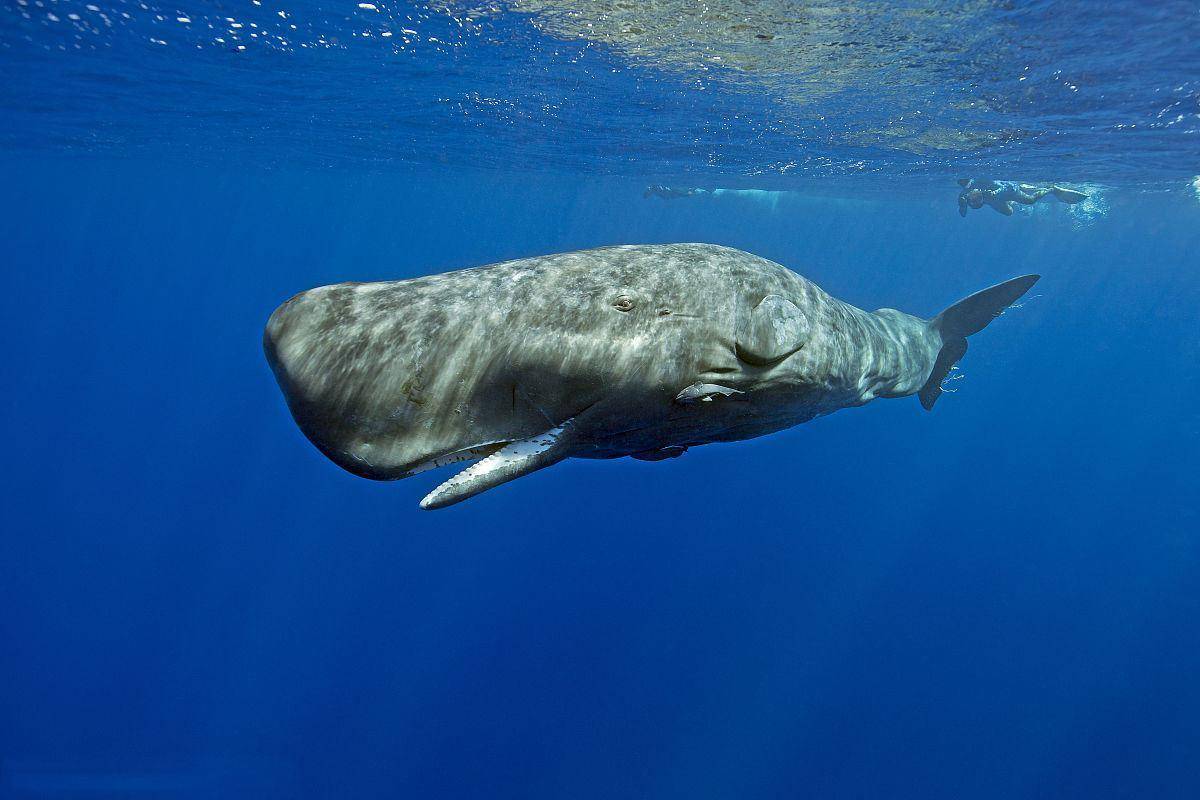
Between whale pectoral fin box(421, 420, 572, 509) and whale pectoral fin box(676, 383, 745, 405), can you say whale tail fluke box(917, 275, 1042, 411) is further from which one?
whale pectoral fin box(421, 420, 572, 509)

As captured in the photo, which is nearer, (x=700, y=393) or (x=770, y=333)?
(x=700, y=393)

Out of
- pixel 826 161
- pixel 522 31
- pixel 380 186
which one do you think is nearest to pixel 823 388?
pixel 522 31

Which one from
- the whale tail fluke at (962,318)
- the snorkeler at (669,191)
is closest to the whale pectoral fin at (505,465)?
the whale tail fluke at (962,318)

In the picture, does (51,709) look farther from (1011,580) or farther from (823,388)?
(1011,580)

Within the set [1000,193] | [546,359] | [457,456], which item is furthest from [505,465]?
[1000,193]

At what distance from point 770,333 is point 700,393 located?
1.90 feet

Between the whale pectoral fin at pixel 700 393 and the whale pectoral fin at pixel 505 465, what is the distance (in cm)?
62

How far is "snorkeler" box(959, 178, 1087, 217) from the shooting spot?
98.8 ft

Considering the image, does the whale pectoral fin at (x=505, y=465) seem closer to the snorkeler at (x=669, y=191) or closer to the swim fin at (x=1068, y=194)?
the swim fin at (x=1068, y=194)

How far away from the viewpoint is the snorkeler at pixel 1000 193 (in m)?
30.1

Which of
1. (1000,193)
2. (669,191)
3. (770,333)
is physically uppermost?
(770,333)

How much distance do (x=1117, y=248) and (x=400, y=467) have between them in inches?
3371

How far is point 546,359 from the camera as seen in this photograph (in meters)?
3.32

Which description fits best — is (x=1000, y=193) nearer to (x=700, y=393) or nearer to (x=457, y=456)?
(x=700, y=393)
